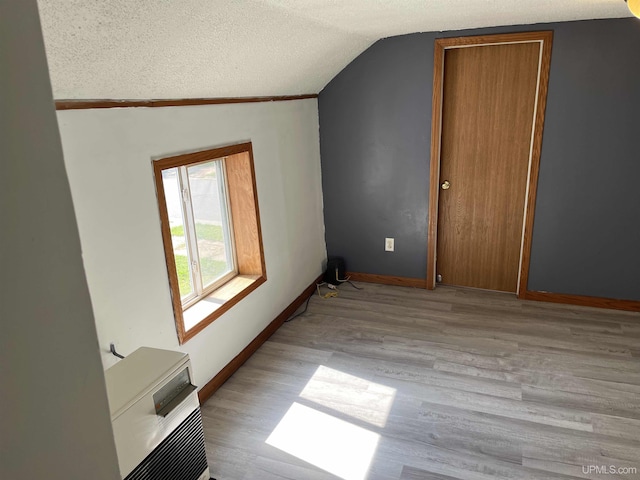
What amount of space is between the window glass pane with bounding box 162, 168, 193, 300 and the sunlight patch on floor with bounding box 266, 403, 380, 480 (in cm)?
96

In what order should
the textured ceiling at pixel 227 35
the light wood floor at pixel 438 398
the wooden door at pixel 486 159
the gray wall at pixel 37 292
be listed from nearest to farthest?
1. the gray wall at pixel 37 292
2. the textured ceiling at pixel 227 35
3. the light wood floor at pixel 438 398
4. the wooden door at pixel 486 159

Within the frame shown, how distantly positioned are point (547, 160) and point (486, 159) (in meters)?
0.42

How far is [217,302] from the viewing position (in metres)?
2.76

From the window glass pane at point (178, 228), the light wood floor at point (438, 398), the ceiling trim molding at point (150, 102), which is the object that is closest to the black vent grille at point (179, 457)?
the light wood floor at point (438, 398)

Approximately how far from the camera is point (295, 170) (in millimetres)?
3545

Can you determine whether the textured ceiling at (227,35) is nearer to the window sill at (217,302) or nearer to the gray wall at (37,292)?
the gray wall at (37,292)

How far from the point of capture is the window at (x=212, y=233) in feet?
8.45

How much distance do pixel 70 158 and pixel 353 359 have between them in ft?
6.54

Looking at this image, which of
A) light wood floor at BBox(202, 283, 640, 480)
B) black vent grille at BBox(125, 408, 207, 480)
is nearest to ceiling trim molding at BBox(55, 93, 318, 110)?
black vent grille at BBox(125, 408, 207, 480)

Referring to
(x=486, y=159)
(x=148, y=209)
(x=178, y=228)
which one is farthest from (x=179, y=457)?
Answer: (x=486, y=159)

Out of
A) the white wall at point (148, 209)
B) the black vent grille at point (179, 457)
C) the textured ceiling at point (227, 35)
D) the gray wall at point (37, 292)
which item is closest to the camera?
the gray wall at point (37, 292)

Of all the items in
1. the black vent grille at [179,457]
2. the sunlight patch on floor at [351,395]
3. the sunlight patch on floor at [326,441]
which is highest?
the black vent grille at [179,457]

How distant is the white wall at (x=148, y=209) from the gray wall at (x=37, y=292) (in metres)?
1.39

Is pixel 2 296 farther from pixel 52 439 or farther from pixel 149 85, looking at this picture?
pixel 149 85
